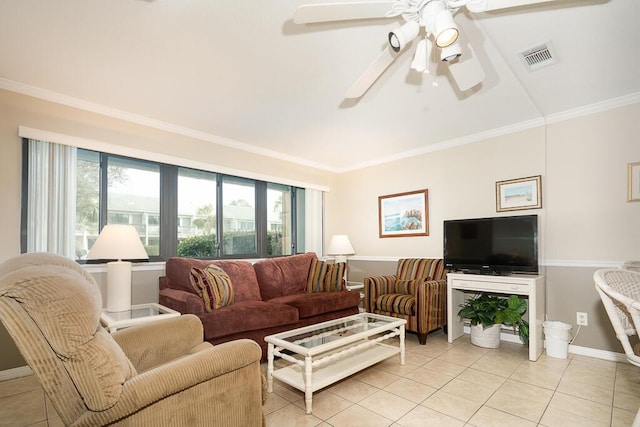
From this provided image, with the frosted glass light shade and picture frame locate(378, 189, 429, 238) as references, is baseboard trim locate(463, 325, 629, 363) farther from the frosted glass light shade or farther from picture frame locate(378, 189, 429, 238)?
the frosted glass light shade

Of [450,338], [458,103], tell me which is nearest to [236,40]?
[458,103]

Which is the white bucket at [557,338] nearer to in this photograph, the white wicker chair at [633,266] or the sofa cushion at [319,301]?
the white wicker chair at [633,266]

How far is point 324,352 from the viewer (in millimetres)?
2486

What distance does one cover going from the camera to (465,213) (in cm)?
395

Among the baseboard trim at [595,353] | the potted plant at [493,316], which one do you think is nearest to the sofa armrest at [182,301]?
the potted plant at [493,316]

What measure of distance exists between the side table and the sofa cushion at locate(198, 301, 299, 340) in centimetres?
32

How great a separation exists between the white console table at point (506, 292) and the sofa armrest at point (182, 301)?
8.52 feet

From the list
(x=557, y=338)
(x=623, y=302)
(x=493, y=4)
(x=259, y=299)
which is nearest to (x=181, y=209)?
(x=259, y=299)

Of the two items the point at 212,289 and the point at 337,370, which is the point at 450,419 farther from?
the point at 212,289

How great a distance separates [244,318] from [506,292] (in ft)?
8.28

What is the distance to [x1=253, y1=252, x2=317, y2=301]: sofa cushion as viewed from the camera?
12.4 ft

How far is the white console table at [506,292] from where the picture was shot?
116 inches

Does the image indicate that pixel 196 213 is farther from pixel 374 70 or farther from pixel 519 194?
pixel 519 194

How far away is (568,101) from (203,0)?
3.25 meters
